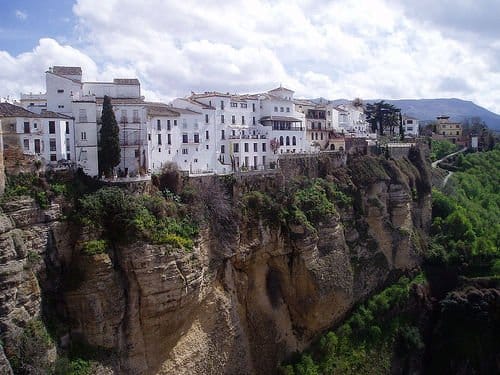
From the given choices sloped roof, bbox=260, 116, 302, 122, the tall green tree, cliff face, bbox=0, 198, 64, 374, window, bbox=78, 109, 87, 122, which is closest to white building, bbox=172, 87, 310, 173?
sloped roof, bbox=260, 116, 302, 122

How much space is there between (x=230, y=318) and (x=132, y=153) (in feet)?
35.5

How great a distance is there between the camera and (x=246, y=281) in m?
34.0

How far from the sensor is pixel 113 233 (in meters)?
27.9

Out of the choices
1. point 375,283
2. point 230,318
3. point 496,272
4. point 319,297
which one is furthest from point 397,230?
point 230,318

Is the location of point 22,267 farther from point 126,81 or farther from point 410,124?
point 410,124

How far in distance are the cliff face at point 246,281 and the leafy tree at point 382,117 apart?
47.1 feet

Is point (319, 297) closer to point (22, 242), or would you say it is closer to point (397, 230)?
point (397, 230)

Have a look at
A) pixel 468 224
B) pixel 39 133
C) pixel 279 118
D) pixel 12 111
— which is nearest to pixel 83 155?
pixel 39 133

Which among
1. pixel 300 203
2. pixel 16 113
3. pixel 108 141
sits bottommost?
pixel 300 203

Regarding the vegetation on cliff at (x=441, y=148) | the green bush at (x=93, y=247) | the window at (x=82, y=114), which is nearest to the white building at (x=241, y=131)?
the window at (x=82, y=114)

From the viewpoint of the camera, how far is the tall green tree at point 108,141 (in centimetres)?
2948

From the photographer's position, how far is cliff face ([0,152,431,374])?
26.8m

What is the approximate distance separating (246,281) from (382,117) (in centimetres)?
3429

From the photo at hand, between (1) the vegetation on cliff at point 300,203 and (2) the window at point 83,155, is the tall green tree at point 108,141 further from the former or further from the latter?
(1) the vegetation on cliff at point 300,203
